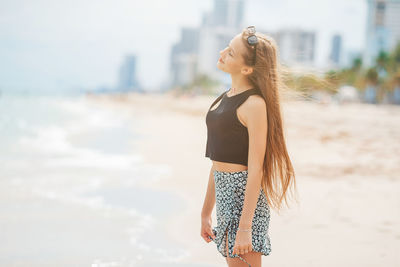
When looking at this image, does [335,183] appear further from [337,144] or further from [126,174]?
[337,144]

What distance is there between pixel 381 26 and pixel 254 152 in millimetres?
103608

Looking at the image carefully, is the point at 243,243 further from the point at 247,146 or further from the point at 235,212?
the point at 247,146

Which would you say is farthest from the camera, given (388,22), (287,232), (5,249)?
(388,22)

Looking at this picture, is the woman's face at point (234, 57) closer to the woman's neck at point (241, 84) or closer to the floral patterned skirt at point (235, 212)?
the woman's neck at point (241, 84)

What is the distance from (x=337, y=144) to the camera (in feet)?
38.5

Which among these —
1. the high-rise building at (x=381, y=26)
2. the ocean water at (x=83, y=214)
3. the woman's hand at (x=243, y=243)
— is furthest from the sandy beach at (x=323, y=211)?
the high-rise building at (x=381, y=26)

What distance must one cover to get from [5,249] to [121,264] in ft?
3.80

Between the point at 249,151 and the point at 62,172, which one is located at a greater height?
the point at 249,151

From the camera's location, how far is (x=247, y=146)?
1.86 m

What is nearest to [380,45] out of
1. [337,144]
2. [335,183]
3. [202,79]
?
[202,79]

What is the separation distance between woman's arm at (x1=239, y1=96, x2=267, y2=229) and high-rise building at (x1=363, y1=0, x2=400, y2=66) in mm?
90716

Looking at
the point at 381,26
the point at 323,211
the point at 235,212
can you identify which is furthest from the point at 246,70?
the point at 381,26

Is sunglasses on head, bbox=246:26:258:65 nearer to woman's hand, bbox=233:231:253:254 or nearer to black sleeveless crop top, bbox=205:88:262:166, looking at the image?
black sleeveless crop top, bbox=205:88:262:166

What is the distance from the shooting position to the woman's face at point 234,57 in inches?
74.1
